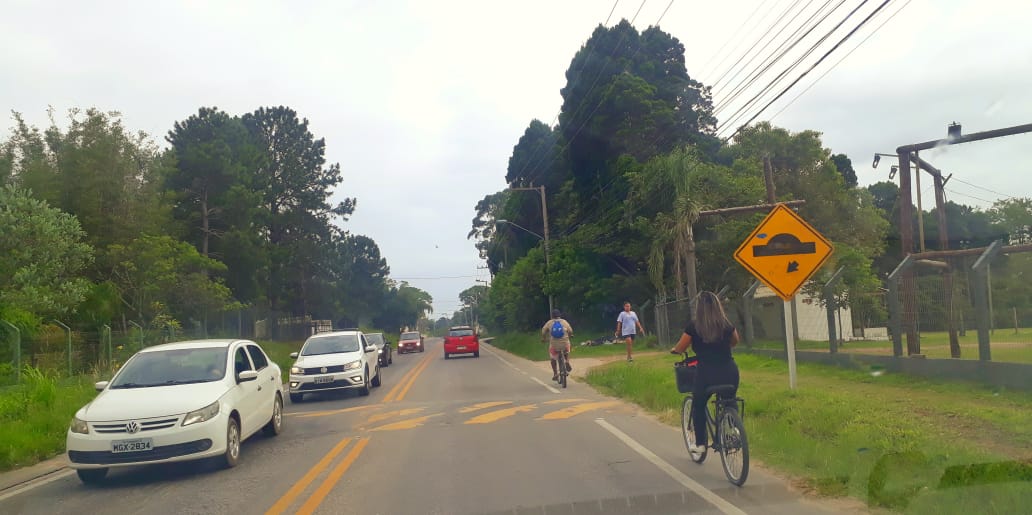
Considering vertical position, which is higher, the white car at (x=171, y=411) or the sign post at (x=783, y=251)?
the sign post at (x=783, y=251)

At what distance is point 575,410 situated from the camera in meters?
13.8

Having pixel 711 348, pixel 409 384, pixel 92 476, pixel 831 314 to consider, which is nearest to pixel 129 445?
pixel 92 476

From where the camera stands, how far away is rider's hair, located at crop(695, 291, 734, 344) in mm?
7723

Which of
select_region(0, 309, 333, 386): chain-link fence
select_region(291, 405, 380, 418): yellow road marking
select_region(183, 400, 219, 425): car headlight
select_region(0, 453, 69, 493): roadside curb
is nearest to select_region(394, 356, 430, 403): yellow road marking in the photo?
select_region(291, 405, 380, 418): yellow road marking

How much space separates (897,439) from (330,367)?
11.8 metres

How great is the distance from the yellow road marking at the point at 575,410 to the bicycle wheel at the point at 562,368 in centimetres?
271

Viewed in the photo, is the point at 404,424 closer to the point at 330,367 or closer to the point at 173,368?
the point at 173,368

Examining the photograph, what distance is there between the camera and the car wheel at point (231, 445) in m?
9.21

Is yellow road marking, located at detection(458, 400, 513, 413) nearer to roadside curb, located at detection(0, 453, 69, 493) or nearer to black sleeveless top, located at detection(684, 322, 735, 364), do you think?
roadside curb, located at detection(0, 453, 69, 493)

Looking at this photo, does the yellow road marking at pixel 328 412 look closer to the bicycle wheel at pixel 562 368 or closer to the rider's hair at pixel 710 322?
the bicycle wheel at pixel 562 368

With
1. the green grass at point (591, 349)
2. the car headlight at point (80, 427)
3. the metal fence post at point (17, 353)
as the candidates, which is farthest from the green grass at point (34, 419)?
the green grass at point (591, 349)

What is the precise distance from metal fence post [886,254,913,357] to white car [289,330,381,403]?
34.7ft

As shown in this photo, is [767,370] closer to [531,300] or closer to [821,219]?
[821,219]

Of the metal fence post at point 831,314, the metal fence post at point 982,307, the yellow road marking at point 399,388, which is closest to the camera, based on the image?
the metal fence post at point 982,307
